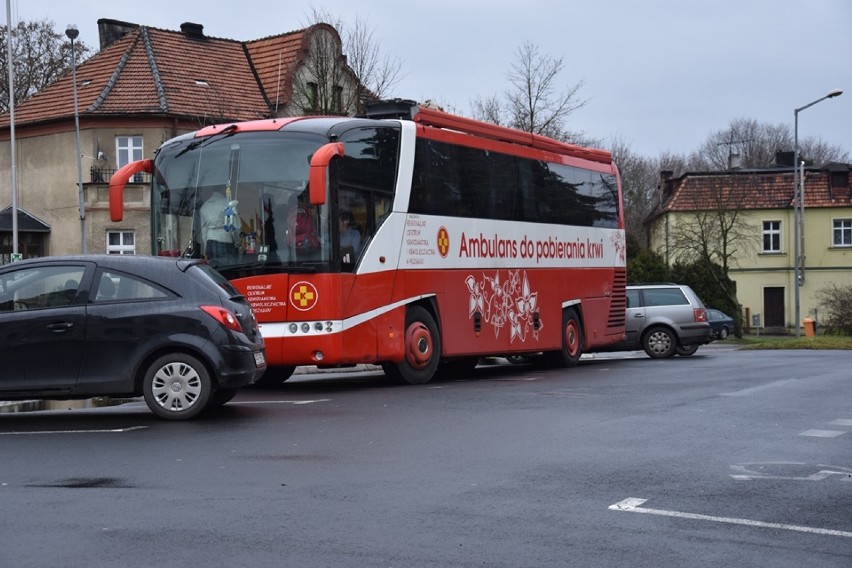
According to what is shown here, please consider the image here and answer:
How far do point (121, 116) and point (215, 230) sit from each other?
29.7 meters

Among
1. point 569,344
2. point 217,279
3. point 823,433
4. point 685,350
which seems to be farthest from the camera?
point 685,350

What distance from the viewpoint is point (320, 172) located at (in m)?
14.4

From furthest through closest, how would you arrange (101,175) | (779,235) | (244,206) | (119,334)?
(779,235)
(101,175)
(244,206)
(119,334)

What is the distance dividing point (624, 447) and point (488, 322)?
940cm

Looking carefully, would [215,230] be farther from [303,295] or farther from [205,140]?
[303,295]

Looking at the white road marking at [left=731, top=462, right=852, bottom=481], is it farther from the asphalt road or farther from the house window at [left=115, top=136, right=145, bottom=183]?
the house window at [left=115, top=136, right=145, bottom=183]

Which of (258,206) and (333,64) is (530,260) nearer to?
(258,206)

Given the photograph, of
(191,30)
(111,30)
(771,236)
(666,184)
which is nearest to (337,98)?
(191,30)

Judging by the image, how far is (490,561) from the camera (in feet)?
19.5

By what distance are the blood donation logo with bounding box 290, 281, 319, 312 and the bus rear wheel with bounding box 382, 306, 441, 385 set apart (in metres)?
1.94

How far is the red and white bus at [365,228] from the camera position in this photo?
15641 millimetres

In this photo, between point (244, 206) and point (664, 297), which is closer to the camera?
point (244, 206)

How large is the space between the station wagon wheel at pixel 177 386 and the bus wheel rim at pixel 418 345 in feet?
18.4

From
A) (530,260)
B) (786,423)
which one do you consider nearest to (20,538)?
(786,423)
